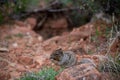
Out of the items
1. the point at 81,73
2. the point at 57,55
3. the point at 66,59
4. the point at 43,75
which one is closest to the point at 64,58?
the point at 66,59

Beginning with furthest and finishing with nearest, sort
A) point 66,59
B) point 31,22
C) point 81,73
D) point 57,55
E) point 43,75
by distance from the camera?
point 31,22 → point 57,55 → point 66,59 → point 43,75 → point 81,73

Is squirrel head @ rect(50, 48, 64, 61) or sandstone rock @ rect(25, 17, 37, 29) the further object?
sandstone rock @ rect(25, 17, 37, 29)

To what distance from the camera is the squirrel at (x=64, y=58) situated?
4.18 metres

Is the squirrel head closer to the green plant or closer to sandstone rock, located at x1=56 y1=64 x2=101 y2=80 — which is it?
the green plant

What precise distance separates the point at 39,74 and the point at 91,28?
187cm

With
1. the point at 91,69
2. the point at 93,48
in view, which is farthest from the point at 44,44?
the point at 91,69

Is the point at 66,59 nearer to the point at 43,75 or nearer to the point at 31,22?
the point at 43,75

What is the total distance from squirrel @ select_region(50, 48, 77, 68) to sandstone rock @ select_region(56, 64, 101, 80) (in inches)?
13.4

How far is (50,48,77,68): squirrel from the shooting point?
13.7ft

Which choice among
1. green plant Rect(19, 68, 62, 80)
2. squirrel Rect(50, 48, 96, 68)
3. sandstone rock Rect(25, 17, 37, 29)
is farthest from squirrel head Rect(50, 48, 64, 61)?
sandstone rock Rect(25, 17, 37, 29)

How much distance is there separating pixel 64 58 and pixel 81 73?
64 cm

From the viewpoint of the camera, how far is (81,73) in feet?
12.1

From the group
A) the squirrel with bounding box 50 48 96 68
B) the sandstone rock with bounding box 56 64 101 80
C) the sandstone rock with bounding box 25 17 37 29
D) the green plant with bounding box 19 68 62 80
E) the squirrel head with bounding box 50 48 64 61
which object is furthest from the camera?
the sandstone rock with bounding box 25 17 37 29

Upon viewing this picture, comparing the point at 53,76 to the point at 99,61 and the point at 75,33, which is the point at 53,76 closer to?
the point at 99,61
